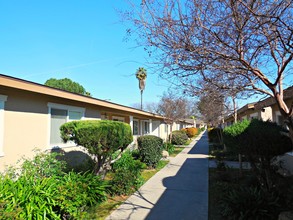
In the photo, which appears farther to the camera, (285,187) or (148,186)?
(148,186)

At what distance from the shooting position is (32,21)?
758 cm

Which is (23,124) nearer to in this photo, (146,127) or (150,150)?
(150,150)

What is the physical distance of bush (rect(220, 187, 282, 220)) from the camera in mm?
4918

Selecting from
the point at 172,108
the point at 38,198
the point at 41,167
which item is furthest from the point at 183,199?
the point at 172,108

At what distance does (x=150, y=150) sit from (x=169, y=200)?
16.3 ft

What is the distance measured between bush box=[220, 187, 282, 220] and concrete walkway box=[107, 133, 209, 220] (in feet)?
1.98

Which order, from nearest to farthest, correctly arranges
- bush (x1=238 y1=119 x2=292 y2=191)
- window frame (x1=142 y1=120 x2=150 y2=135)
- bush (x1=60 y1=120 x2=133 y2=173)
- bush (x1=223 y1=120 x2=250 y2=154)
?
bush (x1=238 y1=119 x2=292 y2=191) < bush (x1=223 y1=120 x2=250 y2=154) < bush (x1=60 y1=120 x2=133 y2=173) < window frame (x1=142 y1=120 x2=150 y2=135)

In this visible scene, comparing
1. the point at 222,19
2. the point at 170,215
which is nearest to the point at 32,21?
the point at 222,19

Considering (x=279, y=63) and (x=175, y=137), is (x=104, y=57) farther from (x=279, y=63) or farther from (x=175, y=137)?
(x=175, y=137)

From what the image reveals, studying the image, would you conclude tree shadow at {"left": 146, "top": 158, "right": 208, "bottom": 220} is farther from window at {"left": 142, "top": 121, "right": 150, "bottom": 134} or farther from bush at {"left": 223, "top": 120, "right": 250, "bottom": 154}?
window at {"left": 142, "top": 121, "right": 150, "bottom": 134}

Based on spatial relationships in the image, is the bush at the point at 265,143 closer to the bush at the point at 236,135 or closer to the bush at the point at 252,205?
the bush at the point at 236,135

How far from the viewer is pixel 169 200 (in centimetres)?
654

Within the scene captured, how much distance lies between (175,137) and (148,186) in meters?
16.9

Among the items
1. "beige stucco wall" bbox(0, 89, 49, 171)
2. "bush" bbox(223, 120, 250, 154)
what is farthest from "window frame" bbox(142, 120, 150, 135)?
"bush" bbox(223, 120, 250, 154)
